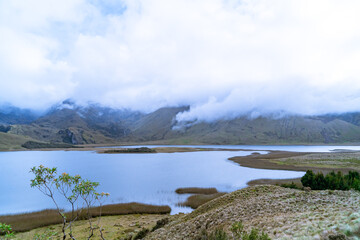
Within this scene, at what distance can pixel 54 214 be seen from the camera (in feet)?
104

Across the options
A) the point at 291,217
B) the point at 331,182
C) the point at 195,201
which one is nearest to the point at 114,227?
the point at 195,201

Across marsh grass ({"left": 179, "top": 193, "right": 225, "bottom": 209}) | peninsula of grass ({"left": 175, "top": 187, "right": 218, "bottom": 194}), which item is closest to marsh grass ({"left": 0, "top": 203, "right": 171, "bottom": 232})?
marsh grass ({"left": 179, "top": 193, "right": 225, "bottom": 209})

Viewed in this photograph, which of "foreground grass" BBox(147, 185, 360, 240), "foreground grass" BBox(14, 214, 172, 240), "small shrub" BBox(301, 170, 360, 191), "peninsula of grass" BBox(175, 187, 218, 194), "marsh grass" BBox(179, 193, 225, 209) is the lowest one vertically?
"peninsula of grass" BBox(175, 187, 218, 194)

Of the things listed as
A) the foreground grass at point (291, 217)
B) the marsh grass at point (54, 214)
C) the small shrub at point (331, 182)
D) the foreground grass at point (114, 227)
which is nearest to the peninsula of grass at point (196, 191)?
the marsh grass at point (54, 214)

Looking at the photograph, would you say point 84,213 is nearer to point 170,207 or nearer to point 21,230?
point 21,230

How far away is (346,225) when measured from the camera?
8906 millimetres

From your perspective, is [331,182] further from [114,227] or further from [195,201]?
[114,227]

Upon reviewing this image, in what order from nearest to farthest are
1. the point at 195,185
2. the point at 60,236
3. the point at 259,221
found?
the point at 259,221 → the point at 60,236 → the point at 195,185

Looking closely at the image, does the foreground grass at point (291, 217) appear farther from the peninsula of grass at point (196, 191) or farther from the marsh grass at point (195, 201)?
the peninsula of grass at point (196, 191)

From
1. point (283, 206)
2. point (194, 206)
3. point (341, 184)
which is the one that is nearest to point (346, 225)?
point (283, 206)

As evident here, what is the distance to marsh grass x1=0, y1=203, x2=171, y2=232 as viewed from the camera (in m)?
28.4

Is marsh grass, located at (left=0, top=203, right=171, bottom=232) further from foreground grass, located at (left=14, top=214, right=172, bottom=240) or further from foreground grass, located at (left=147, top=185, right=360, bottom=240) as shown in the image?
foreground grass, located at (left=147, top=185, right=360, bottom=240)

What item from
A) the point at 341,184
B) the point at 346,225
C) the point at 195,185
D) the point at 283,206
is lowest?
the point at 195,185

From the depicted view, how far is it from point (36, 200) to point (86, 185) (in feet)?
116
